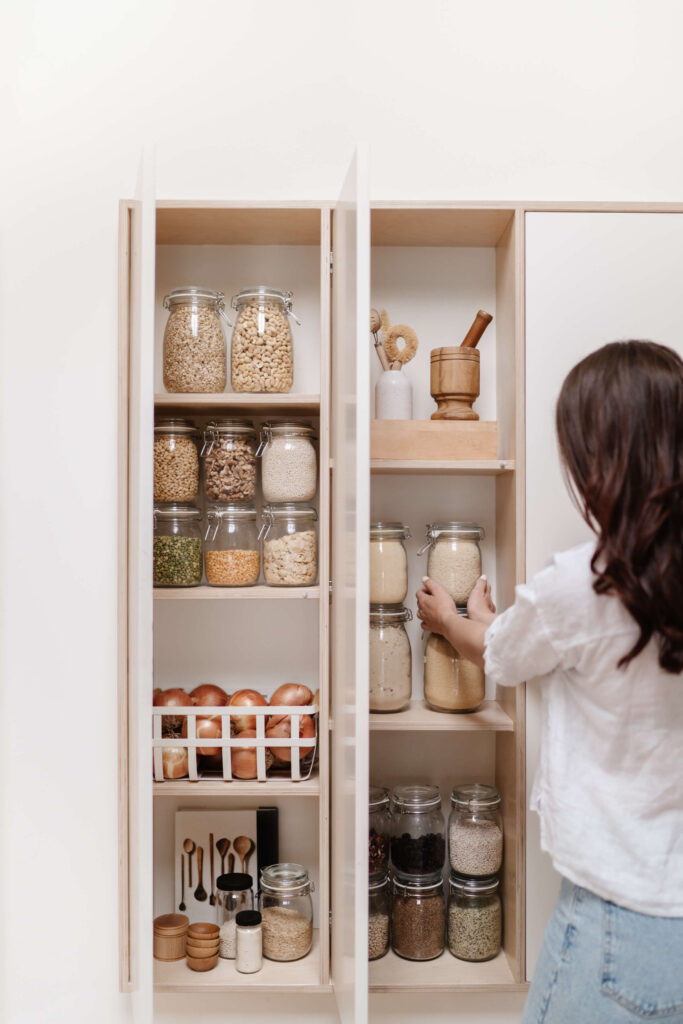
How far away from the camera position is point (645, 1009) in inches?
40.3

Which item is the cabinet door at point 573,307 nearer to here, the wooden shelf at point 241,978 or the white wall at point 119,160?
the white wall at point 119,160

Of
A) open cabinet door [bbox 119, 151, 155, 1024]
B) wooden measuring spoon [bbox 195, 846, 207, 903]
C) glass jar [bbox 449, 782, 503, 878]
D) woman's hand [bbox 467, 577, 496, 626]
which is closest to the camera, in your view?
open cabinet door [bbox 119, 151, 155, 1024]

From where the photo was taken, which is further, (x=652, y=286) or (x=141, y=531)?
(x=652, y=286)

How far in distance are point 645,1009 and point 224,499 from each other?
3.31 ft

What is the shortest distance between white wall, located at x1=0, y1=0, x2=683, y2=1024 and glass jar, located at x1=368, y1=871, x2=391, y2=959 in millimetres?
550

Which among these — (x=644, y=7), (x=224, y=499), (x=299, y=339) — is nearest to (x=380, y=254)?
(x=299, y=339)

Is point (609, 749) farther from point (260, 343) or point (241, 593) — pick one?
point (260, 343)

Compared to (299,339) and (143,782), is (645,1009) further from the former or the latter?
(299,339)

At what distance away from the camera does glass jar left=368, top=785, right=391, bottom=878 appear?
5.17 ft

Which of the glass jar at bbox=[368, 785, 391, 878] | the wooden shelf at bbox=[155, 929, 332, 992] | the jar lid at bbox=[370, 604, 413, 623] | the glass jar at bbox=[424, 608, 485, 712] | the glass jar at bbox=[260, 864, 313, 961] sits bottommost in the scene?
the wooden shelf at bbox=[155, 929, 332, 992]

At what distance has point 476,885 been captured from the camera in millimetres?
1567

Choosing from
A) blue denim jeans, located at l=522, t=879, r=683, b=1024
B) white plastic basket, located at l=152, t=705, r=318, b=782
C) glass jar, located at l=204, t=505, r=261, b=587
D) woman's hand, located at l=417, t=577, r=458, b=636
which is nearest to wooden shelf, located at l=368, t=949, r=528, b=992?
white plastic basket, located at l=152, t=705, r=318, b=782

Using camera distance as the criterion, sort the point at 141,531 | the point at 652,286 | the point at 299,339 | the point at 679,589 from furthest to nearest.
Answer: the point at 299,339 < the point at 652,286 < the point at 141,531 < the point at 679,589

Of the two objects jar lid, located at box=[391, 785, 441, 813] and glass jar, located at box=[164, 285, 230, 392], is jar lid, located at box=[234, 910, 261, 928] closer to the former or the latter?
jar lid, located at box=[391, 785, 441, 813]
